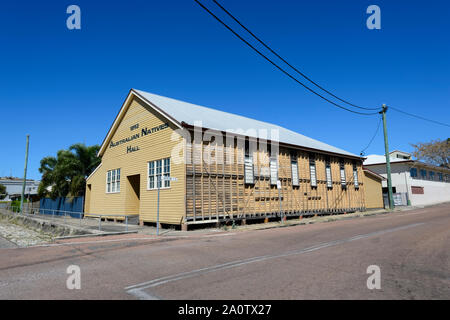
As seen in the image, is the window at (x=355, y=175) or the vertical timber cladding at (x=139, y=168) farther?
the window at (x=355, y=175)

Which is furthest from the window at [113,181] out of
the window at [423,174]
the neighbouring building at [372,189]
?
the window at [423,174]

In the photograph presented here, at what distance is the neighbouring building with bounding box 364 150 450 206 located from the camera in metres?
36.8

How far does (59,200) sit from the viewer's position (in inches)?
1207

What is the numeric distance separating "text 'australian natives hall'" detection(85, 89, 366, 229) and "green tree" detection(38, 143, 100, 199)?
13.8 feet

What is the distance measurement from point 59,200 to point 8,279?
92.4 feet

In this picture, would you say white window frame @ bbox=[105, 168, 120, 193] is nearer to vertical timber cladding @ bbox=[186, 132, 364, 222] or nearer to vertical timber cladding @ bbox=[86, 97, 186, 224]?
vertical timber cladding @ bbox=[86, 97, 186, 224]

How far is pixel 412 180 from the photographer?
3759cm

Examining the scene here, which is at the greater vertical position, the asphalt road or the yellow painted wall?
the yellow painted wall

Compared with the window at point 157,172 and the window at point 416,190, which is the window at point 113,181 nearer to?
the window at point 157,172

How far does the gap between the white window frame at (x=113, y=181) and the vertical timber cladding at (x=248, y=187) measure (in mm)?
8515

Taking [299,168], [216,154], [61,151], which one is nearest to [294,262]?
[216,154]

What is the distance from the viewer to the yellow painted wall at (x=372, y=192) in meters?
30.6

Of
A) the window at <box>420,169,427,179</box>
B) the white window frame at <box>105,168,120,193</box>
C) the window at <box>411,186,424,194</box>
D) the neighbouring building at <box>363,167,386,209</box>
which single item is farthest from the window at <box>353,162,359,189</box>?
the white window frame at <box>105,168,120,193</box>

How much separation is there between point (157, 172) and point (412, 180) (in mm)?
34693
